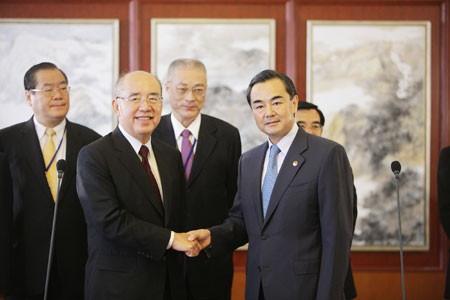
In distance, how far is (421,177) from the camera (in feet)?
15.9

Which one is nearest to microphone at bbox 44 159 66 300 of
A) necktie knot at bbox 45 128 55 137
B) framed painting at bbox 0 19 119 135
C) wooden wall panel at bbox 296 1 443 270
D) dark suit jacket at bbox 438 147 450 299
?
necktie knot at bbox 45 128 55 137

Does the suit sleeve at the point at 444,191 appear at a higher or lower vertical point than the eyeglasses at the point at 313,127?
lower

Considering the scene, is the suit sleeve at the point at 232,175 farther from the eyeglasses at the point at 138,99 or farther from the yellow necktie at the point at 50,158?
the yellow necktie at the point at 50,158

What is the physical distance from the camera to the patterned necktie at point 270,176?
2569mm

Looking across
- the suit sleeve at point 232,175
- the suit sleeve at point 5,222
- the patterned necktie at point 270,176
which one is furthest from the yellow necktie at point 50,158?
the patterned necktie at point 270,176

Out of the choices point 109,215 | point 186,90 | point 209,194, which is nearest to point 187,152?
point 209,194

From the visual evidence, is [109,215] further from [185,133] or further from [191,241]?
[185,133]

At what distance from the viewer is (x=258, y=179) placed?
2.62 metres

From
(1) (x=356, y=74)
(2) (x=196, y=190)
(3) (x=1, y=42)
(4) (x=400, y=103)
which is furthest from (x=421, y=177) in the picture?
(3) (x=1, y=42)

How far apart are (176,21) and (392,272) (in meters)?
3.02

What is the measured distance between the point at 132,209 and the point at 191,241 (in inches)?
14.0

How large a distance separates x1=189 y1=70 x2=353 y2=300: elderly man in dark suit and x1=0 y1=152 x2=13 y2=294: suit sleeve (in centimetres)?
136

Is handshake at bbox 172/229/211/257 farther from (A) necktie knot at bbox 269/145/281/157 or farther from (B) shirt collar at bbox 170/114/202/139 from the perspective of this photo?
(B) shirt collar at bbox 170/114/202/139

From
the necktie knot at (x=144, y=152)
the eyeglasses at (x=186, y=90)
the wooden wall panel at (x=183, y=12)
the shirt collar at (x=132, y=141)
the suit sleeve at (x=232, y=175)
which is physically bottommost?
the suit sleeve at (x=232, y=175)
